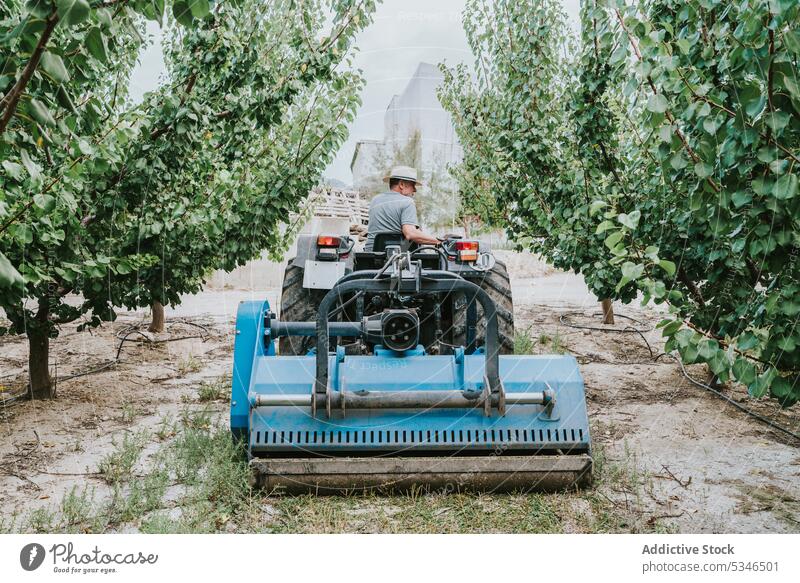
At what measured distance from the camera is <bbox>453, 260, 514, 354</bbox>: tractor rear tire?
159 inches

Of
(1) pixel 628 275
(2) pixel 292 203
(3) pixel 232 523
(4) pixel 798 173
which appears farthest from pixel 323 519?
(2) pixel 292 203

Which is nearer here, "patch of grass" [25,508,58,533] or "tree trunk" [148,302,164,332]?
"patch of grass" [25,508,58,533]

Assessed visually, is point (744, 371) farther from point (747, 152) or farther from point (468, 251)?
point (468, 251)

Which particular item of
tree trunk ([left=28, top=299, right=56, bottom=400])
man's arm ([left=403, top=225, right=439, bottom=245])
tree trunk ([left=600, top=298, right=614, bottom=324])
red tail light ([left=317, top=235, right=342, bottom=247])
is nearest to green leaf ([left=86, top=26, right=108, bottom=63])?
man's arm ([left=403, top=225, right=439, bottom=245])

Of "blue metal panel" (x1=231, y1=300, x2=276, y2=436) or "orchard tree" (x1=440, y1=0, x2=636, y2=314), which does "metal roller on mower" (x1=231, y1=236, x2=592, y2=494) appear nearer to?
"blue metal panel" (x1=231, y1=300, x2=276, y2=436)

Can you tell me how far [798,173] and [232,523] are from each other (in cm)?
220

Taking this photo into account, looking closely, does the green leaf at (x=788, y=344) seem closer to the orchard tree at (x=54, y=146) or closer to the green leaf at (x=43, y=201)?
the orchard tree at (x=54, y=146)

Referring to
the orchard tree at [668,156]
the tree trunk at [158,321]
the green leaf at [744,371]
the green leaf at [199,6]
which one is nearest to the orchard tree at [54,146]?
the green leaf at [199,6]

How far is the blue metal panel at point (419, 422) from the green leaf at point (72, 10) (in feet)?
5.98

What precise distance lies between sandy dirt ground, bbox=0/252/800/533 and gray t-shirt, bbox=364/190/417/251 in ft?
4.81

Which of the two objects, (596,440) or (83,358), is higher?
(596,440)

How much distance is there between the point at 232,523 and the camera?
2662 millimetres

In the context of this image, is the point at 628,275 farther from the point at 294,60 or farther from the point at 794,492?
the point at 294,60

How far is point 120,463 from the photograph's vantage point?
10.7 ft
